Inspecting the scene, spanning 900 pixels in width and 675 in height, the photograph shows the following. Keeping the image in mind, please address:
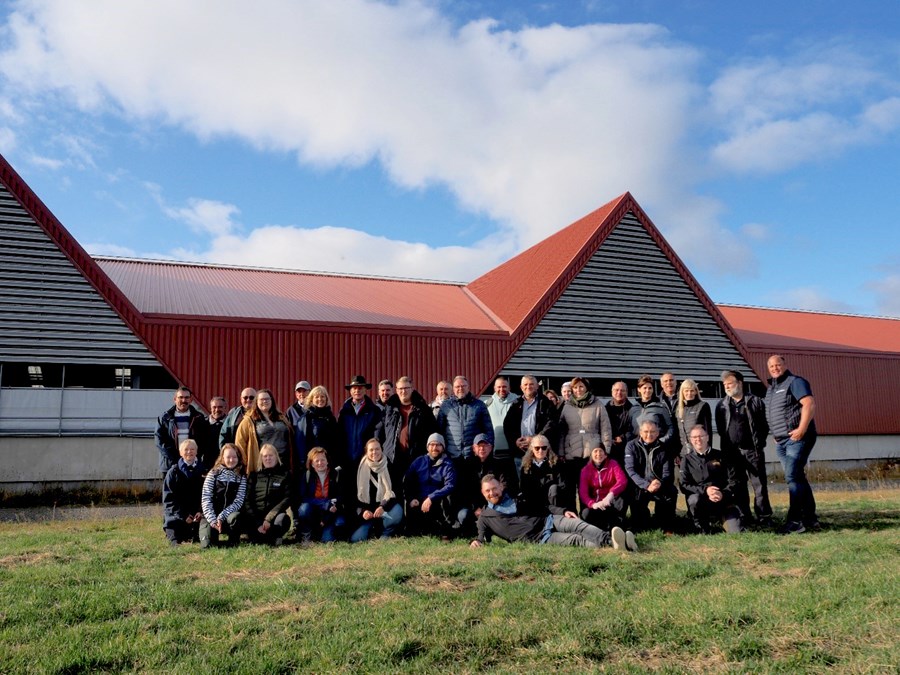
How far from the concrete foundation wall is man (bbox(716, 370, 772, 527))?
42.6 ft

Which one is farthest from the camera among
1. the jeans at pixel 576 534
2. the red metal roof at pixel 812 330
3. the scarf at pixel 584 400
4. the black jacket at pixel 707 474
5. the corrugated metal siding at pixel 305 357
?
the red metal roof at pixel 812 330

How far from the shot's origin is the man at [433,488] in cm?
857

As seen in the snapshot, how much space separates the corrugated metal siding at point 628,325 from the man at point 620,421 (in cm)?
1090

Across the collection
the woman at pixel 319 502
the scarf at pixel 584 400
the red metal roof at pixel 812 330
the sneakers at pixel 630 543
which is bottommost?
the sneakers at pixel 630 543

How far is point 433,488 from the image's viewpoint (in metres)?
8.63

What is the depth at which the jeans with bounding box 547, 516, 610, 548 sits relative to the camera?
24.4ft

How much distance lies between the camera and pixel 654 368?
886 inches

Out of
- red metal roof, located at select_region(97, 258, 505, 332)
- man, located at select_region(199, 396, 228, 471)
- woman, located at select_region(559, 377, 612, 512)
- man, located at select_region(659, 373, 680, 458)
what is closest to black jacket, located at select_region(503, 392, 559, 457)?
woman, located at select_region(559, 377, 612, 512)

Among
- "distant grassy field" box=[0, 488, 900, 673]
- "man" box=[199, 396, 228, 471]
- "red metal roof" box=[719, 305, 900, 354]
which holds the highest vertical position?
"red metal roof" box=[719, 305, 900, 354]

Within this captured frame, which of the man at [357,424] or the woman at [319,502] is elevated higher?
the man at [357,424]

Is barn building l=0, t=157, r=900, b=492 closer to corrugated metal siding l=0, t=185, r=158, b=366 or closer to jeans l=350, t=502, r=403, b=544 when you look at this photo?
corrugated metal siding l=0, t=185, r=158, b=366

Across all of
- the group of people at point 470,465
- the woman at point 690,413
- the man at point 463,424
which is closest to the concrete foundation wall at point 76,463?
the group of people at point 470,465

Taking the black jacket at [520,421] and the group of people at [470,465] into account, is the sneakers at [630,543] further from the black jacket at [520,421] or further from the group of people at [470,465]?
the black jacket at [520,421]

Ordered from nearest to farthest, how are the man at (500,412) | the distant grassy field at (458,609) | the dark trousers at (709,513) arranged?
the distant grassy field at (458,609) < the dark trousers at (709,513) < the man at (500,412)
